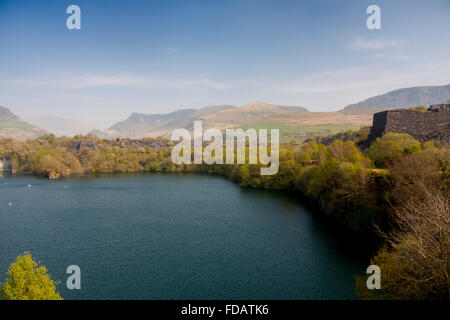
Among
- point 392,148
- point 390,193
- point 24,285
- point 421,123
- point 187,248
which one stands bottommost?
point 187,248

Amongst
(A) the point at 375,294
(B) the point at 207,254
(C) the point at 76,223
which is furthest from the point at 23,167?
(A) the point at 375,294

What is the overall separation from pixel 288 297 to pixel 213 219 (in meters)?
21.7

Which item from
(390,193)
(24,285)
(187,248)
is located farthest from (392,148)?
(24,285)

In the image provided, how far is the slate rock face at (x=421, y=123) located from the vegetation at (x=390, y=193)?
3264 mm

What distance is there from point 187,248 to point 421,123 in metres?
40.1

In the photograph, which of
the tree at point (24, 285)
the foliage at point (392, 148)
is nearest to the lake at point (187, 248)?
the tree at point (24, 285)

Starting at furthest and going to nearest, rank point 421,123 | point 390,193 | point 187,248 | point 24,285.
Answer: point 421,123 < point 390,193 < point 187,248 < point 24,285

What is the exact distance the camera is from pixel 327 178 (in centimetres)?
4353

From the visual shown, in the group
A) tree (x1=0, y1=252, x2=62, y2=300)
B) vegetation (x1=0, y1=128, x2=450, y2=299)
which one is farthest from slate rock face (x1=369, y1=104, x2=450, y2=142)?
tree (x1=0, y1=252, x2=62, y2=300)

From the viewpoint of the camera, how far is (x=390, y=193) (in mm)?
30562

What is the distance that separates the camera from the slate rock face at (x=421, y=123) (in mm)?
42781

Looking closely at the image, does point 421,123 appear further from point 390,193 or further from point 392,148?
point 390,193

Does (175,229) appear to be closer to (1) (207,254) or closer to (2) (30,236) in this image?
(1) (207,254)

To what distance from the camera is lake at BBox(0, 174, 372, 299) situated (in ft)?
73.4
